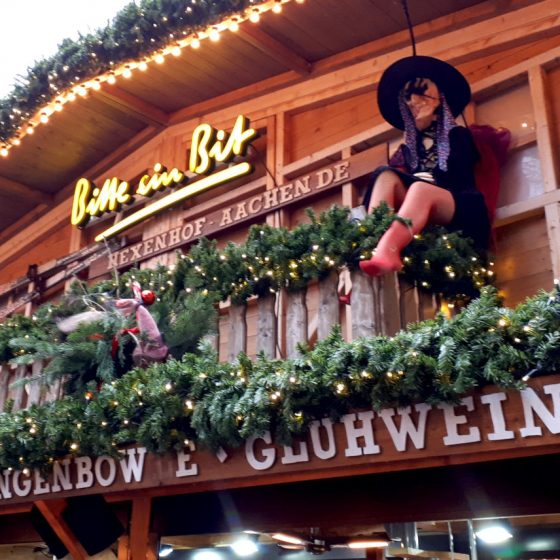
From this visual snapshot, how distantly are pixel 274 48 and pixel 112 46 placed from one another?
1313 millimetres

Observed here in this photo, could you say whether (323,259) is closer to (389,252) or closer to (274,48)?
(389,252)

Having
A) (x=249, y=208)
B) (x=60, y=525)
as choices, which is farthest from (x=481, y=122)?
(x=60, y=525)

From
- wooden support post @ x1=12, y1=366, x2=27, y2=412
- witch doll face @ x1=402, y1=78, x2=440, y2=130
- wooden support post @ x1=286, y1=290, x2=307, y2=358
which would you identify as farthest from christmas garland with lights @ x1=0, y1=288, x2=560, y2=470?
witch doll face @ x1=402, y1=78, x2=440, y2=130

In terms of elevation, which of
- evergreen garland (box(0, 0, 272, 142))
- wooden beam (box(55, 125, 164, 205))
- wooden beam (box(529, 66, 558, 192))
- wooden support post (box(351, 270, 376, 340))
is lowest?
wooden support post (box(351, 270, 376, 340))

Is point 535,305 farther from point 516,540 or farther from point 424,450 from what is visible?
point 516,540

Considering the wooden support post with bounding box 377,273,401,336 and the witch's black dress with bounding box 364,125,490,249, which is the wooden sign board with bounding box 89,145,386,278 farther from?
the wooden support post with bounding box 377,273,401,336

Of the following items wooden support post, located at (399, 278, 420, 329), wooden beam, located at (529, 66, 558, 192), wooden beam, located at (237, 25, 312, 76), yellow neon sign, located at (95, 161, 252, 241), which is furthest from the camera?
yellow neon sign, located at (95, 161, 252, 241)

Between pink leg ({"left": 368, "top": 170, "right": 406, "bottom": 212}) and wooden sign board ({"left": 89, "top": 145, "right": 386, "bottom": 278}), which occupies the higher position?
wooden sign board ({"left": 89, "top": 145, "right": 386, "bottom": 278})

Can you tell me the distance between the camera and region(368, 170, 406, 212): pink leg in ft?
17.5

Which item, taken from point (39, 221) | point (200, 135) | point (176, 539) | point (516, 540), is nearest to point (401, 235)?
point (176, 539)

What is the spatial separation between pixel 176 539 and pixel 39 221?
5.63 metres

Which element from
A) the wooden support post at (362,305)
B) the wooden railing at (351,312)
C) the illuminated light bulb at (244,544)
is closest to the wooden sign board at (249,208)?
the wooden railing at (351,312)

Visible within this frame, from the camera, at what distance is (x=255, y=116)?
7.59 metres

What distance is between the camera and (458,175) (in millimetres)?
5484
